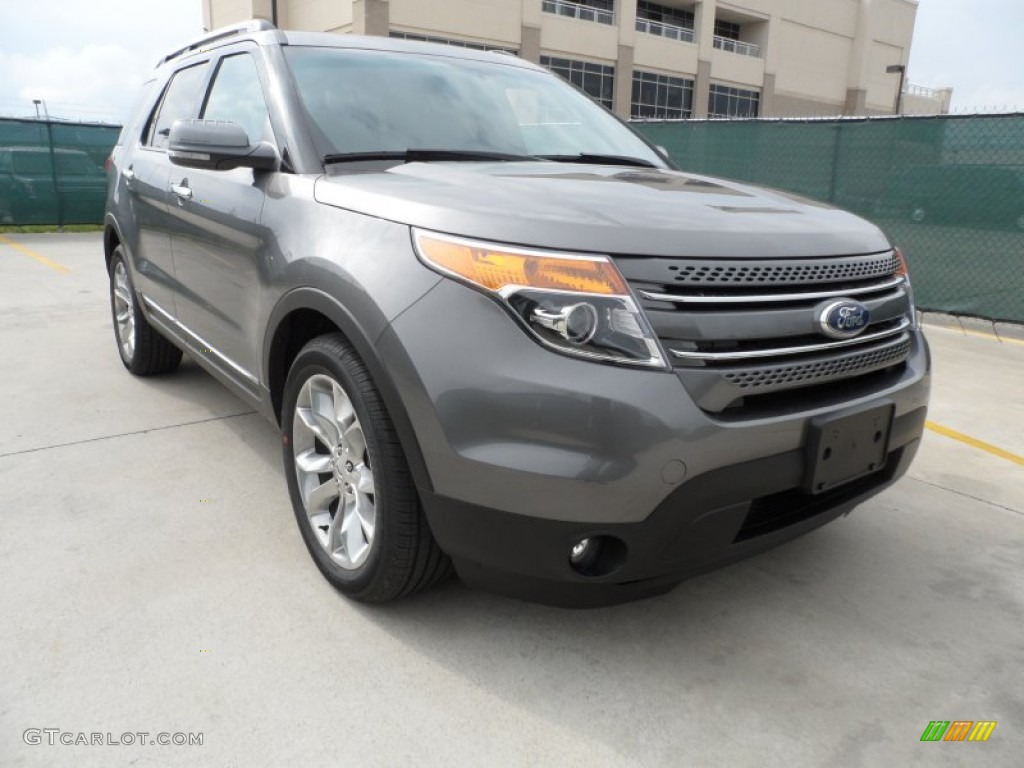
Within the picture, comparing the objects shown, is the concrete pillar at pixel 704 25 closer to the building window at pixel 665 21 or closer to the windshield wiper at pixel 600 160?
the building window at pixel 665 21

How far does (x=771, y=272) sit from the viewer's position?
6.75 feet

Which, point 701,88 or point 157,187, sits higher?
point 701,88

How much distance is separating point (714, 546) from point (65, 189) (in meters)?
14.9

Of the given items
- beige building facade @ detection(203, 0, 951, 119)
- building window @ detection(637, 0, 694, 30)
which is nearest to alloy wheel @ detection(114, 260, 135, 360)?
beige building facade @ detection(203, 0, 951, 119)

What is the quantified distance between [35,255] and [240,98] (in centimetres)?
925

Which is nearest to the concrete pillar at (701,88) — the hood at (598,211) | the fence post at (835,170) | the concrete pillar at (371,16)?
the concrete pillar at (371,16)

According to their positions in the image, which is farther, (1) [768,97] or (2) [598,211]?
(1) [768,97]

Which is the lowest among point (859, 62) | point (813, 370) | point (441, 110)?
point (813, 370)

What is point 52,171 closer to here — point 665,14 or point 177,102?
point 177,102

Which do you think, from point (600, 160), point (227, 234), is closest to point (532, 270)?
point (600, 160)

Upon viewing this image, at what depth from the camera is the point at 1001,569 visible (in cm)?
288

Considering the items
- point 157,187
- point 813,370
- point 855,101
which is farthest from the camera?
point 855,101

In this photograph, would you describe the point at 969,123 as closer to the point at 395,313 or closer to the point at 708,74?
the point at 395,313

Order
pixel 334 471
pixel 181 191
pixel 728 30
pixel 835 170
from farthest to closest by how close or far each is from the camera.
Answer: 1. pixel 728 30
2. pixel 835 170
3. pixel 181 191
4. pixel 334 471
